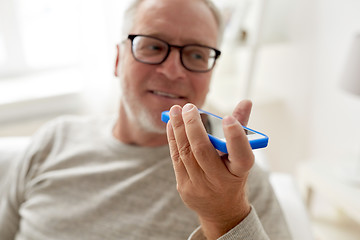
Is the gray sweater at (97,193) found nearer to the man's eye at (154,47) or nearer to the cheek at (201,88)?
the cheek at (201,88)

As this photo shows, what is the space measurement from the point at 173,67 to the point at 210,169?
0.44 m

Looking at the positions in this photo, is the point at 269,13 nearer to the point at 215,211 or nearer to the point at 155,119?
the point at 155,119

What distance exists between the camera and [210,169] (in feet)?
1.67

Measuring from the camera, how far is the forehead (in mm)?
892

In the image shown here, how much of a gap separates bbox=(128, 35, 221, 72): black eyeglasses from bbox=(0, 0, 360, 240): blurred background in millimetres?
641

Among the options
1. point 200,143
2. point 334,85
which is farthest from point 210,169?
point 334,85

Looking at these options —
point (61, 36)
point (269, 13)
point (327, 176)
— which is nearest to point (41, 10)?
point (61, 36)

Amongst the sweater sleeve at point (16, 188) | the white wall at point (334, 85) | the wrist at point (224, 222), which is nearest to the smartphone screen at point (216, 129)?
the wrist at point (224, 222)

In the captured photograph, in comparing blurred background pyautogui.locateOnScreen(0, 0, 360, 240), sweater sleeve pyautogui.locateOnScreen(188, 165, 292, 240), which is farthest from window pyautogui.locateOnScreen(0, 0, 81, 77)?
sweater sleeve pyautogui.locateOnScreen(188, 165, 292, 240)

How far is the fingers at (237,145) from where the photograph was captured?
0.45 m

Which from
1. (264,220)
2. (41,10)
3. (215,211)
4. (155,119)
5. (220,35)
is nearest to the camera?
(215,211)

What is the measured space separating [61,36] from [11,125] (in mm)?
652

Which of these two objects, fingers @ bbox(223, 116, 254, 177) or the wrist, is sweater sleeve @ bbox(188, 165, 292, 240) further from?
fingers @ bbox(223, 116, 254, 177)

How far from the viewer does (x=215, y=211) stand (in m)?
0.57
